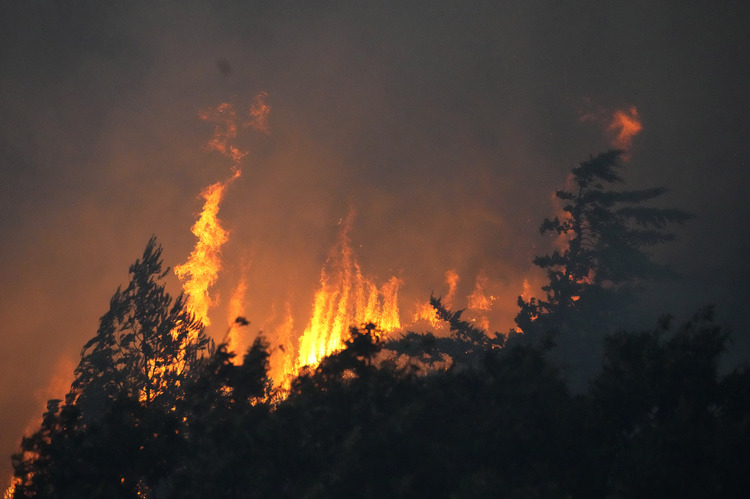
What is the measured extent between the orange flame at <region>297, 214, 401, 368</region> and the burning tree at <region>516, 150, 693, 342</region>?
77.5m

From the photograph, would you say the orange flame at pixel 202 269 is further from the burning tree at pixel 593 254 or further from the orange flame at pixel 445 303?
the burning tree at pixel 593 254

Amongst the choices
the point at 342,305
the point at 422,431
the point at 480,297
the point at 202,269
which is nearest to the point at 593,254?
the point at 422,431

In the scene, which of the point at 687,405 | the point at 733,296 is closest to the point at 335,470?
the point at 687,405

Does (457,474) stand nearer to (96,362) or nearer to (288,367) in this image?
(96,362)

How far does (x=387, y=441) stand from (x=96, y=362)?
32256mm

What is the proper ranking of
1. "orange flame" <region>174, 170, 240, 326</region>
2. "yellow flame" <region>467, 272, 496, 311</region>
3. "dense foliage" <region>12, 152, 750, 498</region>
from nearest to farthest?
1. "dense foliage" <region>12, 152, 750, 498</region>
2. "yellow flame" <region>467, 272, 496, 311</region>
3. "orange flame" <region>174, 170, 240, 326</region>

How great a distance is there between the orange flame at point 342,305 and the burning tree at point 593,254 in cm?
7748

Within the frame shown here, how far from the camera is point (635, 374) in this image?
16688 mm

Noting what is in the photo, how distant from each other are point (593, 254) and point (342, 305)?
3823 inches

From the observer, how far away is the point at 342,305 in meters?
149

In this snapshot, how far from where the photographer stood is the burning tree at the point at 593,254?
52188 mm

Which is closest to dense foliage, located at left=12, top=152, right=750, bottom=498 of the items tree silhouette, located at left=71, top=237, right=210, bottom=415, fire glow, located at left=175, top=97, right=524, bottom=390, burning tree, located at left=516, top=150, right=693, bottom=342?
tree silhouette, located at left=71, top=237, right=210, bottom=415

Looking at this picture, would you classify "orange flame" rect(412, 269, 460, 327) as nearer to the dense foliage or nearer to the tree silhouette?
the tree silhouette

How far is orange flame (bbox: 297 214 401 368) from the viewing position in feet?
450
